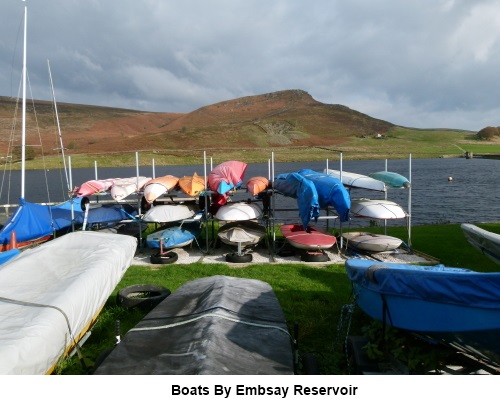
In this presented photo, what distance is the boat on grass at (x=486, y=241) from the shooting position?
7699 mm

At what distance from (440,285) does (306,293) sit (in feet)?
17.6

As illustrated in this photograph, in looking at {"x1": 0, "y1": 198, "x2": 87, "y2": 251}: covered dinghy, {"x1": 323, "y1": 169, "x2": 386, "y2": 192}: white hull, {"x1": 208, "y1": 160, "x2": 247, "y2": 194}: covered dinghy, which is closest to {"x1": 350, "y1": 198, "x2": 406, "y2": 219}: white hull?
{"x1": 323, "y1": 169, "x2": 386, "y2": 192}: white hull

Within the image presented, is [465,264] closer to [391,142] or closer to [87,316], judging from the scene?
[87,316]

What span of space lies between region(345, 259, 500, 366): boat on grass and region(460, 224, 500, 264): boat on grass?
2940 mm

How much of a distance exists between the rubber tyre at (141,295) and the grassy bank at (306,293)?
6.4 inches

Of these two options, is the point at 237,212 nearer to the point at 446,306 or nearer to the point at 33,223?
the point at 33,223

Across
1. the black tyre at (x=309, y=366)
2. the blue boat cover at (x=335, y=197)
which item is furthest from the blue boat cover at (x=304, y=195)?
the black tyre at (x=309, y=366)

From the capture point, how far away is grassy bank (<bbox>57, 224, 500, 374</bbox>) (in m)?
7.13

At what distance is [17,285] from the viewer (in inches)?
264

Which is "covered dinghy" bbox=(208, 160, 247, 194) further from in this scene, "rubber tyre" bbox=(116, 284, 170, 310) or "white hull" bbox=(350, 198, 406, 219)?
"rubber tyre" bbox=(116, 284, 170, 310)

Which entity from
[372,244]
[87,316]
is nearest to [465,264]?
[372,244]
